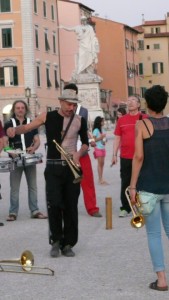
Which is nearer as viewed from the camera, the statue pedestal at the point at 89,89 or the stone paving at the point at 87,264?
the stone paving at the point at 87,264

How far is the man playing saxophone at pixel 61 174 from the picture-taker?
28.8 feet

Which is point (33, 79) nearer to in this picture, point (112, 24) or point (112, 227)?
point (112, 24)

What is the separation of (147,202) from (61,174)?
2135 mm

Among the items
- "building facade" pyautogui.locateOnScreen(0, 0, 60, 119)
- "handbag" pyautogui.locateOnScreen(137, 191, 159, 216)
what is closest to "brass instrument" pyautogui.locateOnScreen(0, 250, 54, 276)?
"handbag" pyautogui.locateOnScreen(137, 191, 159, 216)

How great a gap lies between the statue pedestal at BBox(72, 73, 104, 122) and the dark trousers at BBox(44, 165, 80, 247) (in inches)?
1322

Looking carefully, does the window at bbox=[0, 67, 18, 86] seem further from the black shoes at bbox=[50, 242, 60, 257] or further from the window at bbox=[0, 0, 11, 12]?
the black shoes at bbox=[50, 242, 60, 257]

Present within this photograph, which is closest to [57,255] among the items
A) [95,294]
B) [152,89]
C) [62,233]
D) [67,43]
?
[62,233]

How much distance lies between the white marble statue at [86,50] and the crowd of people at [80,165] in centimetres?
3083

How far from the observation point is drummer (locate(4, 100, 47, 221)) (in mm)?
11719

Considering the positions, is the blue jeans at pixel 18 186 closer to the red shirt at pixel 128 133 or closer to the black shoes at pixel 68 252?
the red shirt at pixel 128 133

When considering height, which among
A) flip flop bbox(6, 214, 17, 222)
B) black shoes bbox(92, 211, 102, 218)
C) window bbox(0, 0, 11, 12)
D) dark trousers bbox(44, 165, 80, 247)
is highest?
window bbox(0, 0, 11, 12)

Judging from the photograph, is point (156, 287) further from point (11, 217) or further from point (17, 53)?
point (17, 53)

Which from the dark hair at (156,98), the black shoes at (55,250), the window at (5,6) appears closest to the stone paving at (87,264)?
the black shoes at (55,250)

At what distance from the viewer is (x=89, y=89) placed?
141 ft
